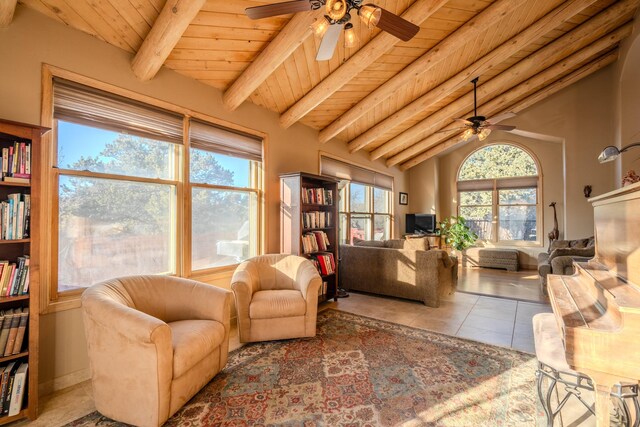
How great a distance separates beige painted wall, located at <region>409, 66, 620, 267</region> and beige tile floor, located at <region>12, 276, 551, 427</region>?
3645 mm

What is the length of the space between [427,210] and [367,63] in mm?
5898

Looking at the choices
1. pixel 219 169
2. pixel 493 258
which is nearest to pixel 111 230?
pixel 219 169

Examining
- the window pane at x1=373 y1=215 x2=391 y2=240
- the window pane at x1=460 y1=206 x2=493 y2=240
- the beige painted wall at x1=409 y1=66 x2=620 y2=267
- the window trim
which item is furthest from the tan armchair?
the window pane at x1=460 y1=206 x2=493 y2=240

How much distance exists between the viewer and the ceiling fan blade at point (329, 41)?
204cm

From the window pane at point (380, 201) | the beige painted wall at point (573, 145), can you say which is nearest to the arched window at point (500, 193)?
the beige painted wall at point (573, 145)

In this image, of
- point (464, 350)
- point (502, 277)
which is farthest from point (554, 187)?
point (464, 350)

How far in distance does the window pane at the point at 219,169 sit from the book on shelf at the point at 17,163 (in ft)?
4.48

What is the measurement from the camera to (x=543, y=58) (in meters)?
4.52

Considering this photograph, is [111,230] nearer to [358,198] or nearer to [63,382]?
[63,382]

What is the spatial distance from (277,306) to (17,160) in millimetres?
2128

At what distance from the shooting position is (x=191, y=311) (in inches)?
92.0

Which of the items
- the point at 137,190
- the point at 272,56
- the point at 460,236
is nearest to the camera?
the point at 137,190

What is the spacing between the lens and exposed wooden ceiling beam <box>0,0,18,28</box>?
1.79m

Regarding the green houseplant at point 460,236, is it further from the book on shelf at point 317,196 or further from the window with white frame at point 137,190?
the window with white frame at point 137,190
